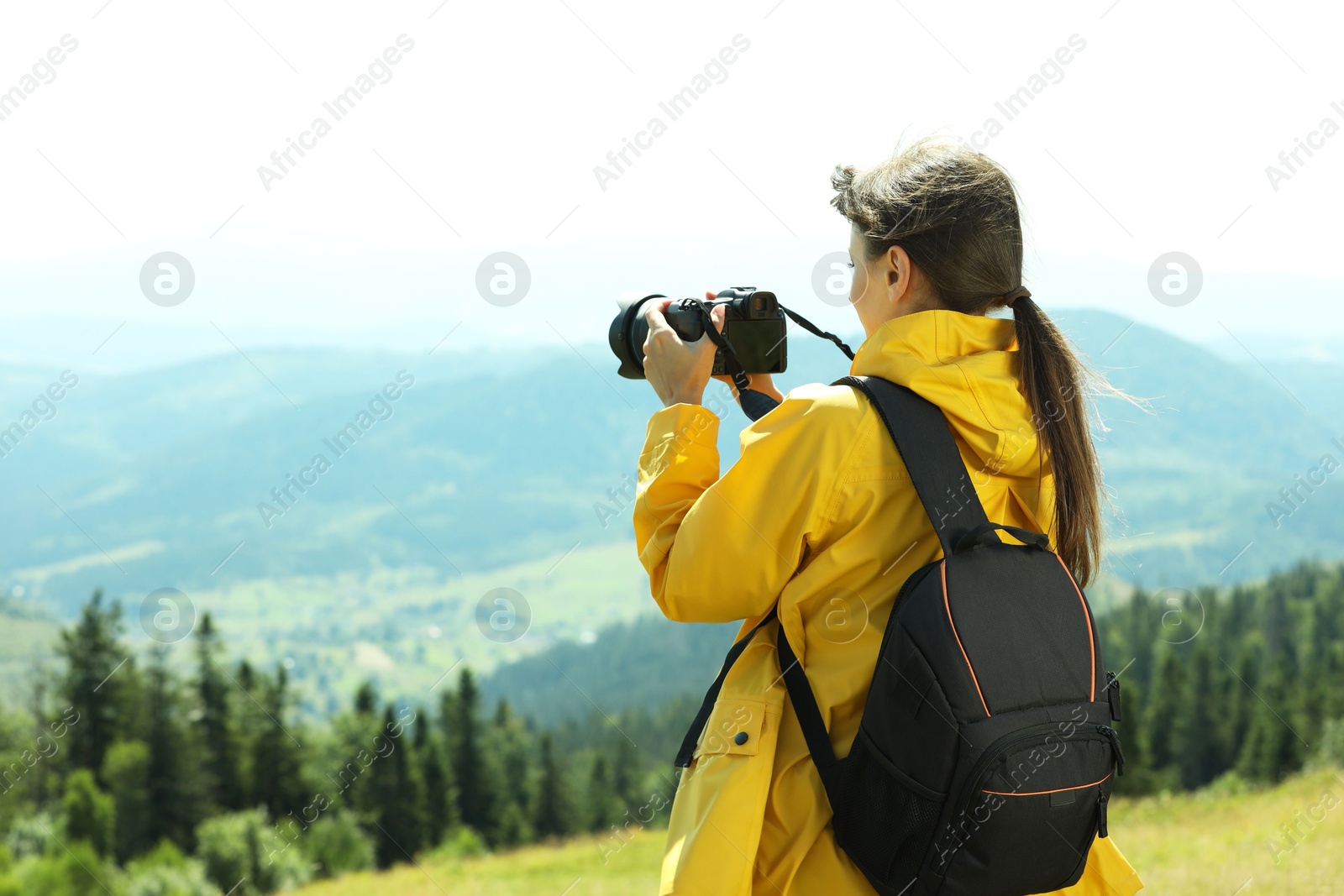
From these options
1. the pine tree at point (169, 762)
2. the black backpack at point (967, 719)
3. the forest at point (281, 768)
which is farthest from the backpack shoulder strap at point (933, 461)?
the pine tree at point (169, 762)

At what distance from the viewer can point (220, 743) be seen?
2836 centimetres

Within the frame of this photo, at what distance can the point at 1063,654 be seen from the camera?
1.55 m

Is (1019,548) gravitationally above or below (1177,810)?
above

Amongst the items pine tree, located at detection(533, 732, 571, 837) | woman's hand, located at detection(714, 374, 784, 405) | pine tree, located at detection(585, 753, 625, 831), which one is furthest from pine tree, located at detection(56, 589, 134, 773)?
woman's hand, located at detection(714, 374, 784, 405)

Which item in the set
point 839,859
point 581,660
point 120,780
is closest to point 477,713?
point 120,780

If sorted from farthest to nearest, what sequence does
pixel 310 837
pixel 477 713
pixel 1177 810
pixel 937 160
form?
pixel 477 713 → pixel 310 837 → pixel 1177 810 → pixel 937 160

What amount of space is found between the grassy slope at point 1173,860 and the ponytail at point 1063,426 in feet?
10.3

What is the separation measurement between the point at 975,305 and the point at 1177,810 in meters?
9.26

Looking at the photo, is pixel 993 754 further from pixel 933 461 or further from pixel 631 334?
pixel 631 334

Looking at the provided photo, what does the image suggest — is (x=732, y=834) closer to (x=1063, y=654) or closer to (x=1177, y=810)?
(x=1063, y=654)

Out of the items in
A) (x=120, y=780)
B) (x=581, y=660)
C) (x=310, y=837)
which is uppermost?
(x=120, y=780)

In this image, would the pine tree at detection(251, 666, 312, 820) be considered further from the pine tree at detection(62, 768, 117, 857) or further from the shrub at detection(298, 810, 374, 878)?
the pine tree at detection(62, 768, 117, 857)

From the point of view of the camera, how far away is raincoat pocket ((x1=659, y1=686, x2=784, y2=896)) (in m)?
1.48

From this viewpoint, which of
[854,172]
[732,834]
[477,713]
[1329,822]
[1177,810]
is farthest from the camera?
[477,713]
